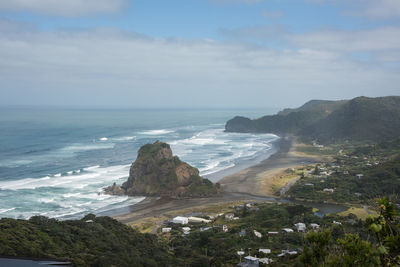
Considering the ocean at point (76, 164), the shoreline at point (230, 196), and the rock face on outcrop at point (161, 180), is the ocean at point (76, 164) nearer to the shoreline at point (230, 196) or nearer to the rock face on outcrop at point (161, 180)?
the rock face on outcrop at point (161, 180)

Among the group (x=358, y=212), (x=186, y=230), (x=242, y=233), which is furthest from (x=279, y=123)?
(x=242, y=233)

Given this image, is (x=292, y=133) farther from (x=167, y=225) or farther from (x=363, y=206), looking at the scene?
(x=167, y=225)

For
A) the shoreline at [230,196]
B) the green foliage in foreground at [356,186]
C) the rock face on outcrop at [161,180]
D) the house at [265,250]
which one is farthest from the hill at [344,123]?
the house at [265,250]

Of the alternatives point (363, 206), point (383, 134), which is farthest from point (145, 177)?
→ point (383, 134)

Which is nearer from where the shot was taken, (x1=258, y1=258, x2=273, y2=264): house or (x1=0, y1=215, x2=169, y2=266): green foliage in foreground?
(x1=0, y1=215, x2=169, y2=266): green foliage in foreground

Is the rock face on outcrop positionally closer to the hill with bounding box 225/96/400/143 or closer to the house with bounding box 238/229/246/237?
the house with bounding box 238/229/246/237

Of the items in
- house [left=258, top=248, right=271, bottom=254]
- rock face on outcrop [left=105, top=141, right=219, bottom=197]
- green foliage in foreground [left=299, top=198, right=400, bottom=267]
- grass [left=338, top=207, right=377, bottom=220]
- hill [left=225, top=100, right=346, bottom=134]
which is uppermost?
hill [left=225, top=100, right=346, bottom=134]

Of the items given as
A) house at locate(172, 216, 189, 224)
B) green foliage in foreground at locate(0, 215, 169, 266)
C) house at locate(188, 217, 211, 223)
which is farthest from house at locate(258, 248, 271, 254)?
house at locate(172, 216, 189, 224)
